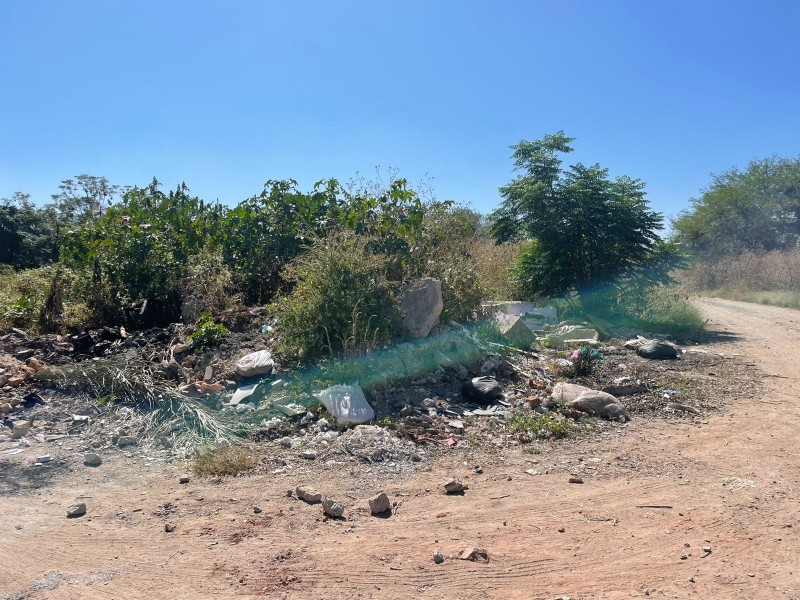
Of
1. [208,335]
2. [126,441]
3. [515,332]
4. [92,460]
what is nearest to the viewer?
[92,460]

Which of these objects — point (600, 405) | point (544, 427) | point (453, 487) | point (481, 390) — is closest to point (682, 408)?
point (600, 405)

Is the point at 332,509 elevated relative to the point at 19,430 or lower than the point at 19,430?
lower

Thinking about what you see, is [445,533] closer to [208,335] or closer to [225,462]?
[225,462]

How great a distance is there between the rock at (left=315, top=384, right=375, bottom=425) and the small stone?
166 centimetres

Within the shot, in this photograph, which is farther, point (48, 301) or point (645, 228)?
point (645, 228)

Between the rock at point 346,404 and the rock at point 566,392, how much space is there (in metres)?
1.96

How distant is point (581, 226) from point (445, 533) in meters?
10.2

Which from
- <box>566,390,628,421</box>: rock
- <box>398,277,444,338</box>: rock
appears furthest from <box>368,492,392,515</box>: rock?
<box>398,277,444,338</box>: rock

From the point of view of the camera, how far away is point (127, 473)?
196 inches

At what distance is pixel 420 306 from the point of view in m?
7.41

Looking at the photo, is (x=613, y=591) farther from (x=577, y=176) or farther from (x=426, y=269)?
(x=577, y=176)

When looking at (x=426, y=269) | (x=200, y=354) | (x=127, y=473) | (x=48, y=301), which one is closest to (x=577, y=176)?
(x=426, y=269)

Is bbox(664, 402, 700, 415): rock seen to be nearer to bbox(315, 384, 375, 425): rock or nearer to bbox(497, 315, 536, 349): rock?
bbox(497, 315, 536, 349): rock

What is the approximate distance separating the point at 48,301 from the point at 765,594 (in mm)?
9216
